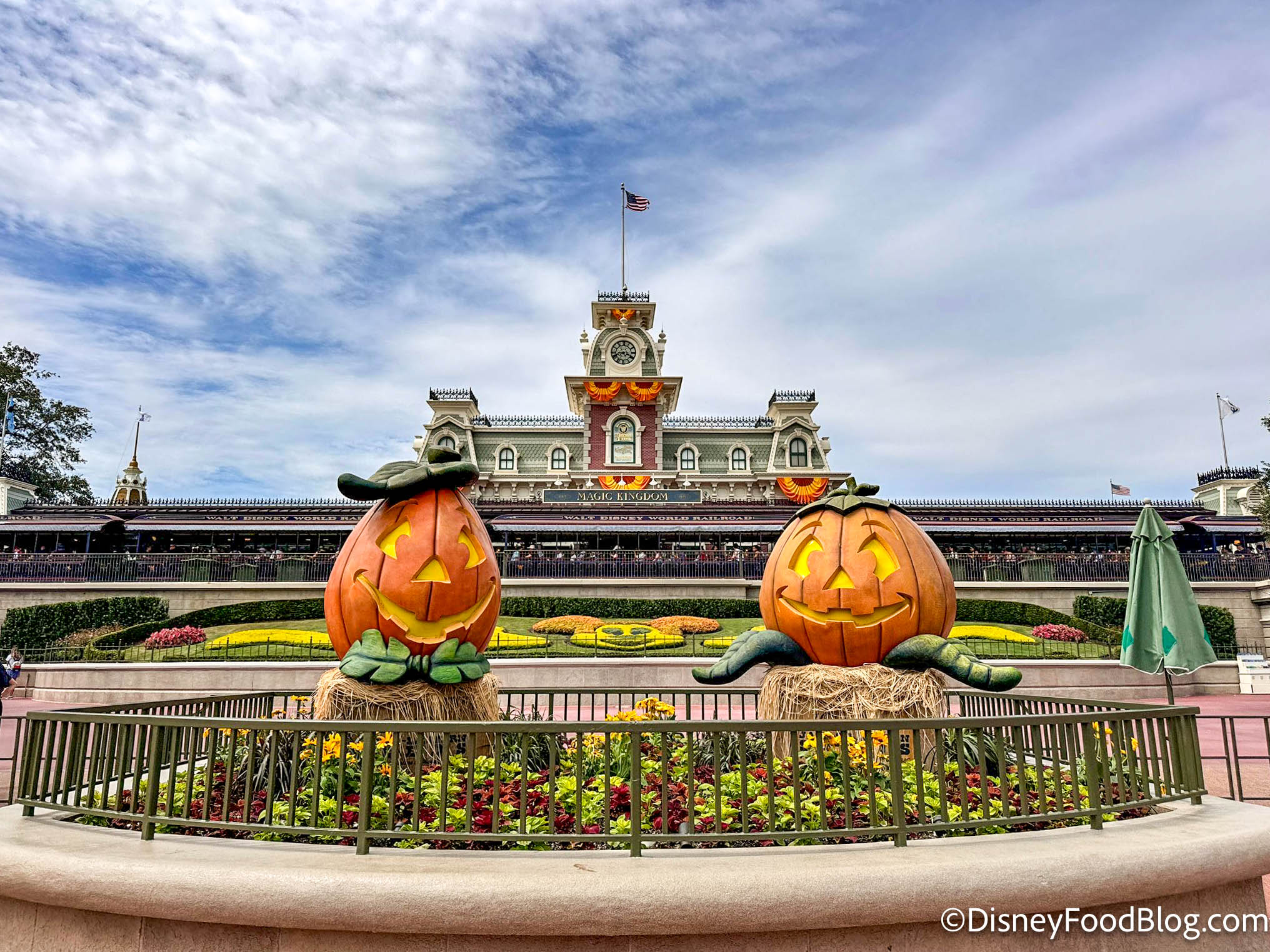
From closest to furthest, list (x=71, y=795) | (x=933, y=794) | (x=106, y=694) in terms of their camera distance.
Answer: (x=933, y=794) < (x=71, y=795) < (x=106, y=694)

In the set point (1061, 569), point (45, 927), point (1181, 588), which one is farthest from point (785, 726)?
point (1061, 569)

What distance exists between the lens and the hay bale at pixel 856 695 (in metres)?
6.60

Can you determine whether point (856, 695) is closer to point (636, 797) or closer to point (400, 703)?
point (636, 797)

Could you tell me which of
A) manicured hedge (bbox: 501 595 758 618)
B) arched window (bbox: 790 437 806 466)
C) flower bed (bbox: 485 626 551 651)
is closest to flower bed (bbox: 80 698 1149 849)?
flower bed (bbox: 485 626 551 651)

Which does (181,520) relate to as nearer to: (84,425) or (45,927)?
(84,425)

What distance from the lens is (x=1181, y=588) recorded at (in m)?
12.3

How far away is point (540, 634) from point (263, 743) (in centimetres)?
1528

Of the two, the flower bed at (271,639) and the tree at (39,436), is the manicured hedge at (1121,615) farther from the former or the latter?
the tree at (39,436)

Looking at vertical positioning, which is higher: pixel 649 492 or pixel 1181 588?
pixel 649 492

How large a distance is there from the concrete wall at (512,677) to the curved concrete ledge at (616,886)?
40.2 ft

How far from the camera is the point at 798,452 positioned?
49.6 meters

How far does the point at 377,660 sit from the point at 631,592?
20.4m

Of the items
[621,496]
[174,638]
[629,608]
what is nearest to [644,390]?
[621,496]

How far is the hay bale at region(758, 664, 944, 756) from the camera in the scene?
21.6 feet
